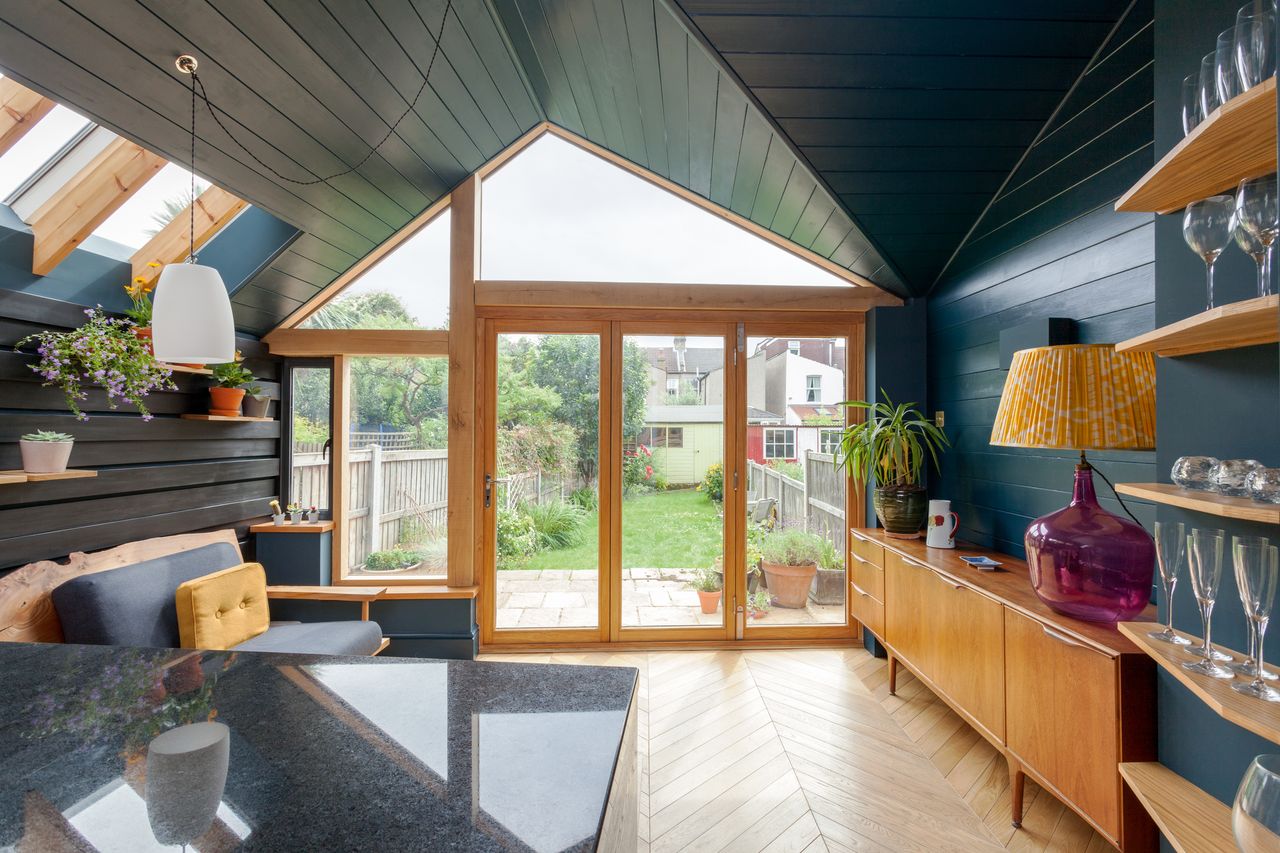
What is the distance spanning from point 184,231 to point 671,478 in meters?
2.67

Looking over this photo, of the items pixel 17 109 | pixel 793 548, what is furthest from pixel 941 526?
pixel 17 109

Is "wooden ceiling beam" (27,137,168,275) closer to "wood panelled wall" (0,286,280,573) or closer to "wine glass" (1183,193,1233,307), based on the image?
"wood panelled wall" (0,286,280,573)

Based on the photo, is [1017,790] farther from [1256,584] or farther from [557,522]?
[557,522]

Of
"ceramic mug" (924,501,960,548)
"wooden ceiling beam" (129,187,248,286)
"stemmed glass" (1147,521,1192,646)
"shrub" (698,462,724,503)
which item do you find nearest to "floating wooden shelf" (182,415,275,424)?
"wooden ceiling beam" (129,187,248,286)

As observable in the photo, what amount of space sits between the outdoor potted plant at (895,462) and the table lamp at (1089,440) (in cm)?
114

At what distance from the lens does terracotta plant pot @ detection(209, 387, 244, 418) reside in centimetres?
283

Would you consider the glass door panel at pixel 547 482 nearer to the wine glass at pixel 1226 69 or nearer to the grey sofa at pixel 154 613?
the grey sofa at pixel 154 613

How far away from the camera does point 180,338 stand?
1655 millimetres

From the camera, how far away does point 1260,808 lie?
721mm

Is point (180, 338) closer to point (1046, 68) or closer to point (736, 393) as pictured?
point (736, 393)

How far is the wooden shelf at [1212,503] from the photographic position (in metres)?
0.90

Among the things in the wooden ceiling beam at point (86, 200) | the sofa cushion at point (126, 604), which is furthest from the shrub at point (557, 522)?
the wooden ceiling beam at point (86, 200)

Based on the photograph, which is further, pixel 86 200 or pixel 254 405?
pixel 254 405

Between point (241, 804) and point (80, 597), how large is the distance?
200cm
